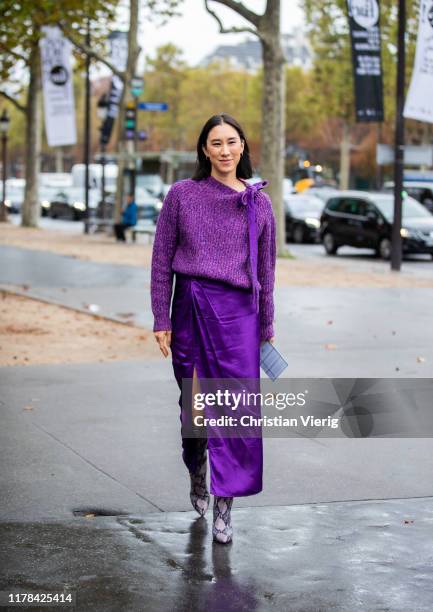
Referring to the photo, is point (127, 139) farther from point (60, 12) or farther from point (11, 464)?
point (11, 464)

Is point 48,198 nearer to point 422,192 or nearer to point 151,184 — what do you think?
point 151,184

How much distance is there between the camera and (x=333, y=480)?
20.8 ft

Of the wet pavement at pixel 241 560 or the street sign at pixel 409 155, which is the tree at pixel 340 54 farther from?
the wet pavement at pixel 241 560

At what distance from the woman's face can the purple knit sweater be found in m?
0.08

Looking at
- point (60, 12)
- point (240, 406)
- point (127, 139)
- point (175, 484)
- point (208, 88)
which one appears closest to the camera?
point (240, 406)

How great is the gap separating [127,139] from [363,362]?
2517 centimetres

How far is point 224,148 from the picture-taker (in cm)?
523

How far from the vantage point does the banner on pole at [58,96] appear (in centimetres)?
3133

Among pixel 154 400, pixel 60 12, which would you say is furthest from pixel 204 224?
pixel 60 12

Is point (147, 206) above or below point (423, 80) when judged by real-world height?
below

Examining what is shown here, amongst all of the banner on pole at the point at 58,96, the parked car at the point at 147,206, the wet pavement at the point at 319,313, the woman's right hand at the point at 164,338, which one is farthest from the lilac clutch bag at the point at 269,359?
the parked car at the point at 147,206

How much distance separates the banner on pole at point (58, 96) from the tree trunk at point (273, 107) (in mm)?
6475

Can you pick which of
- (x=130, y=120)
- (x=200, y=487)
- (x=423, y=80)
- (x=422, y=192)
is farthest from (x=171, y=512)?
(x=422, y=192)

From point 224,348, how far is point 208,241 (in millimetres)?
451
